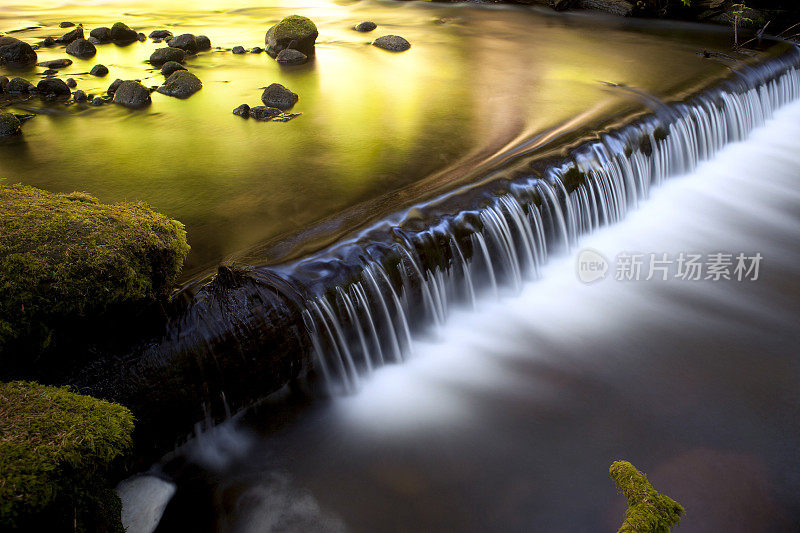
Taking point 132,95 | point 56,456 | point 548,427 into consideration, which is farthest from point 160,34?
point 56,456

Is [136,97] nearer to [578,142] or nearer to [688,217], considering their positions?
[578,142]

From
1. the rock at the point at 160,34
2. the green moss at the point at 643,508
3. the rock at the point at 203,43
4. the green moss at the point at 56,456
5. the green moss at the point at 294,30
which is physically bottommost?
the rock at the point at 160,34

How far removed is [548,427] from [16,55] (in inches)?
425

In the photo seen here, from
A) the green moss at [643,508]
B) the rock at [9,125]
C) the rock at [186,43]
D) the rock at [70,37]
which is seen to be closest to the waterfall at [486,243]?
the green moss at [643,508]

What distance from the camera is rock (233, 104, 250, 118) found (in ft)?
24.8

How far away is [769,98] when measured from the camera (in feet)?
30.0

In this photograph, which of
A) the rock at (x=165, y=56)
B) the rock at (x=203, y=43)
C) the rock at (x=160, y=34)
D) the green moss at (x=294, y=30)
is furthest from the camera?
the rock at (x=160, y=34)

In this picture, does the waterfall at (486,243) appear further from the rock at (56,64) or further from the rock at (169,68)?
the rock at (56,64)

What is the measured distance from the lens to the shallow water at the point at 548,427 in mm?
3332

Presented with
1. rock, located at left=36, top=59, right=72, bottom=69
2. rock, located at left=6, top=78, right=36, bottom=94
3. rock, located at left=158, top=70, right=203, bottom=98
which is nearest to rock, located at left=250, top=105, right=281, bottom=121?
rock, located at left=158, top=70, right=203, bottom=98

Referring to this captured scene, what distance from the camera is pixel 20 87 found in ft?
27.5

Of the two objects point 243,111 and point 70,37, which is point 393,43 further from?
point 70,37

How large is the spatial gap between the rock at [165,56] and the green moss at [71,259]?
7337 mm

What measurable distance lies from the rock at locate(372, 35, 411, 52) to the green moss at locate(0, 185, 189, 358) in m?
8.60
